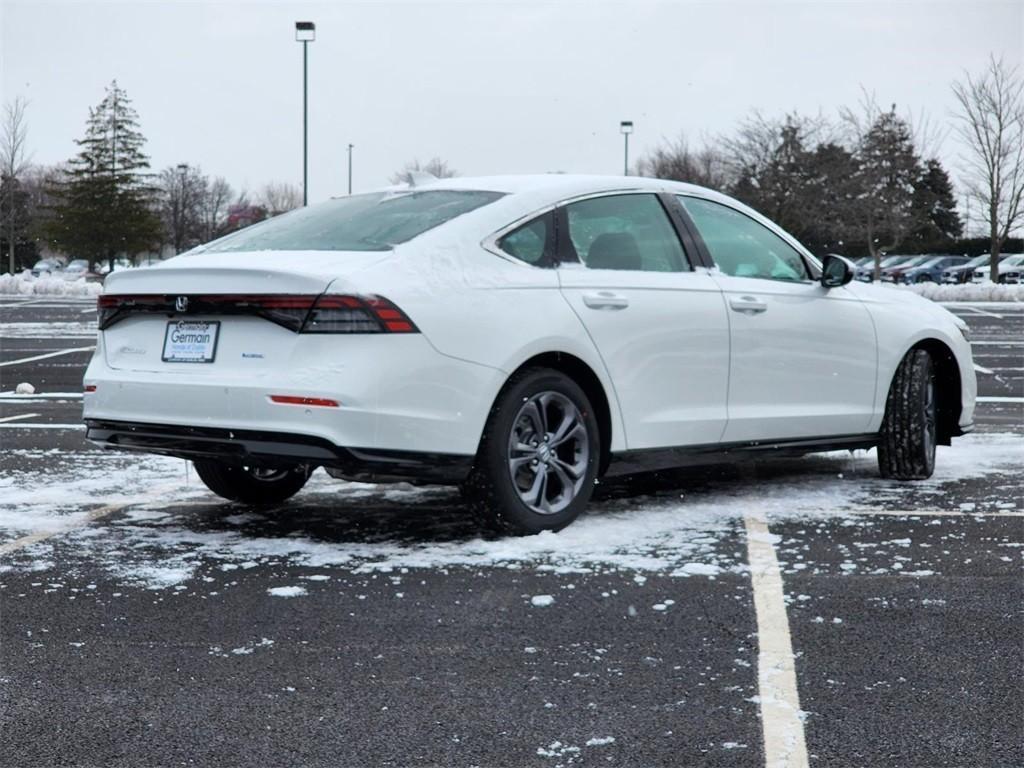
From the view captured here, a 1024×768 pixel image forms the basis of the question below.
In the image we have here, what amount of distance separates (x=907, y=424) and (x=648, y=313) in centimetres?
205

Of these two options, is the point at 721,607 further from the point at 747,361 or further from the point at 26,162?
the point at 26,162

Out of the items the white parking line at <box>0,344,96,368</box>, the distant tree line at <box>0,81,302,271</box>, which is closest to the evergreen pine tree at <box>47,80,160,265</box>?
the distant tree line at <box>0,81,302,271</box>

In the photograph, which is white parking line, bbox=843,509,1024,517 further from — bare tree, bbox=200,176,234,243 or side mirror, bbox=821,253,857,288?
bare tree, bbox=200,176,234,243

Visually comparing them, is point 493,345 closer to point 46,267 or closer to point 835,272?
point 835,272

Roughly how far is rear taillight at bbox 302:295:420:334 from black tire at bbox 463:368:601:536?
638mm

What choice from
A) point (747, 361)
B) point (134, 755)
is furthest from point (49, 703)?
point (747, 361)

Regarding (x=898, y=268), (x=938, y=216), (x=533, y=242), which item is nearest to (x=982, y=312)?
(x=533, y=242)

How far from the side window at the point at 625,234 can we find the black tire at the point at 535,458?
2.27 feet

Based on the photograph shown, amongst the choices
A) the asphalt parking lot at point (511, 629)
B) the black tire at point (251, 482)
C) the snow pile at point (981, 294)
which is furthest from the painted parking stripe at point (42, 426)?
the snow pile at point (981, 294)

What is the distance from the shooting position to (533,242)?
20.2 feet

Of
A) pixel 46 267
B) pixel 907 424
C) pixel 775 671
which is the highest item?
pixel 46 267

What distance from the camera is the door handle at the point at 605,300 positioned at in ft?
20.2

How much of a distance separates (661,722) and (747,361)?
3.52 meters

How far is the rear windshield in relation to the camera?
5965 mm
